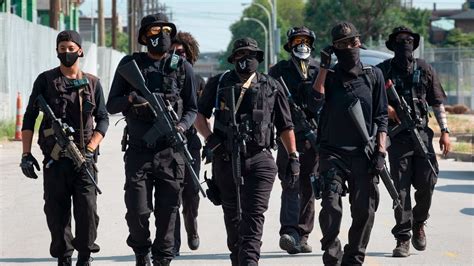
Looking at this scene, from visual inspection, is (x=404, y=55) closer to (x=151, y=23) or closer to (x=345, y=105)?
(x=345, y=105)

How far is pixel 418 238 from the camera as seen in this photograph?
35.5 ft

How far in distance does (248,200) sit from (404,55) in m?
2.53

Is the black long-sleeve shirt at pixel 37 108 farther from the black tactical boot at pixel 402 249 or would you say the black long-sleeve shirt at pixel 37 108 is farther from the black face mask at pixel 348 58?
the black tactical boot at pixel 402 249

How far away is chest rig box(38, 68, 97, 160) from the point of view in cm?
908

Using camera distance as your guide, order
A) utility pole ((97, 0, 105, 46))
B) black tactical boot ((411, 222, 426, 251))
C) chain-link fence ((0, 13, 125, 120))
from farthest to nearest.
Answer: utility pole ((97, 0, 105, 46))
chain-link fence ((0, 13, 125, 120))
black tactical boot ((411, 222, 426, 251))

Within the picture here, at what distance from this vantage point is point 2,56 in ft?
88.7

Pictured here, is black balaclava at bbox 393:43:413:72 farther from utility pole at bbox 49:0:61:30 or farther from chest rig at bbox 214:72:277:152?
utility pole at bbox 49:0:61:30

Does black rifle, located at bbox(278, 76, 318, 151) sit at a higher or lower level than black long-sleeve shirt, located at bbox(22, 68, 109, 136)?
lower

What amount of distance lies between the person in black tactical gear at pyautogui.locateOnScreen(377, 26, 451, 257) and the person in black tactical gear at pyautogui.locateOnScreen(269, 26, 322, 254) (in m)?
0.69

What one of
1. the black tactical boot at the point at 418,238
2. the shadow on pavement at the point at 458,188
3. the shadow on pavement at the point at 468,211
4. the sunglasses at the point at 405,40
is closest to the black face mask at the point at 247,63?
the sunglasses at the point at 405,40

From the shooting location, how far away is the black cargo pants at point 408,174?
34.5 ft

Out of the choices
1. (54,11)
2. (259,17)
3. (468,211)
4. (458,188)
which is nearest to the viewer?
(468,211)

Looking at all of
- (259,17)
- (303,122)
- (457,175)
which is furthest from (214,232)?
(259,17)

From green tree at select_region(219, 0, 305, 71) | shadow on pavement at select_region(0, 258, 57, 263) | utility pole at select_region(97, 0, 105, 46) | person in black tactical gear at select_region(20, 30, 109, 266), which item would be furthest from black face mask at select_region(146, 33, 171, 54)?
green tree at select_region(219, 0, 305, 71)
